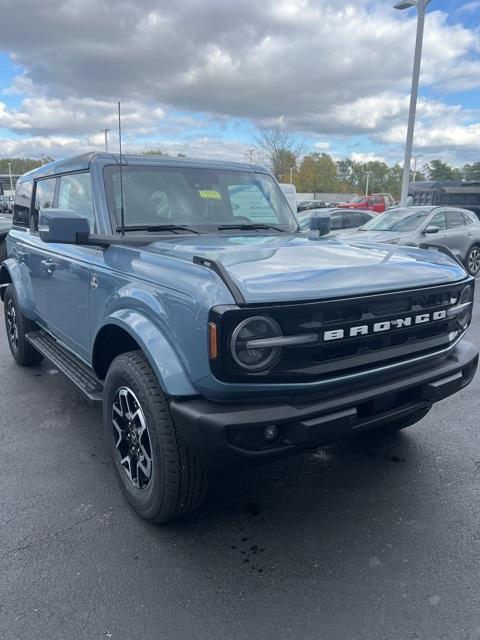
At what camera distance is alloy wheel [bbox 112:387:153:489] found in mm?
2638

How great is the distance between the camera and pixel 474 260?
37.8 ft

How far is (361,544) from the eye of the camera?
8.39 feet

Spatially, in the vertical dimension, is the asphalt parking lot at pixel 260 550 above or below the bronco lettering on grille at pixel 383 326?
below

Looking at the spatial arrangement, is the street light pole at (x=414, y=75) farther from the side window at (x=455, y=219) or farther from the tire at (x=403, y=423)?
the tire at (x=403, y=423)

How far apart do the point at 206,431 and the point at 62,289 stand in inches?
85.8

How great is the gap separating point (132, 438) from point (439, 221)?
9.76m

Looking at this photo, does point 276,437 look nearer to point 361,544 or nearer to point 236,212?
point 361,544

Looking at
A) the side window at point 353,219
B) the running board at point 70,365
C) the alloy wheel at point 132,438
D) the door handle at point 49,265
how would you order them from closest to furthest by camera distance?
the alloy wheel at point 132,438 → the running board at point 70,365 → the door handle at point 49,265 → the side window at point 353,219

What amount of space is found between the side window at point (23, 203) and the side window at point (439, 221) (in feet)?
26.9

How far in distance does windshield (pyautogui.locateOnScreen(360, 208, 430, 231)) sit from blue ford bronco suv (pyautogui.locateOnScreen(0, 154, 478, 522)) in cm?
738

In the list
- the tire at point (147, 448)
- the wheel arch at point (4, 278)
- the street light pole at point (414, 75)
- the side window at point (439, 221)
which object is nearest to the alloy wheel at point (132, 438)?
the tire at point (147, 448)

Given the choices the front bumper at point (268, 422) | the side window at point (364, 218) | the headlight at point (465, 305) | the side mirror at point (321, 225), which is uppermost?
the side mirror at point (321, 225)

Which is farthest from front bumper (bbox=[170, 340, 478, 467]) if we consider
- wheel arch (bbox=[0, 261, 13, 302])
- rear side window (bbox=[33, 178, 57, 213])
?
wheel arch (bbox=[0, 261, 13, 302])

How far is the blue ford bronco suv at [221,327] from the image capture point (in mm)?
2148
